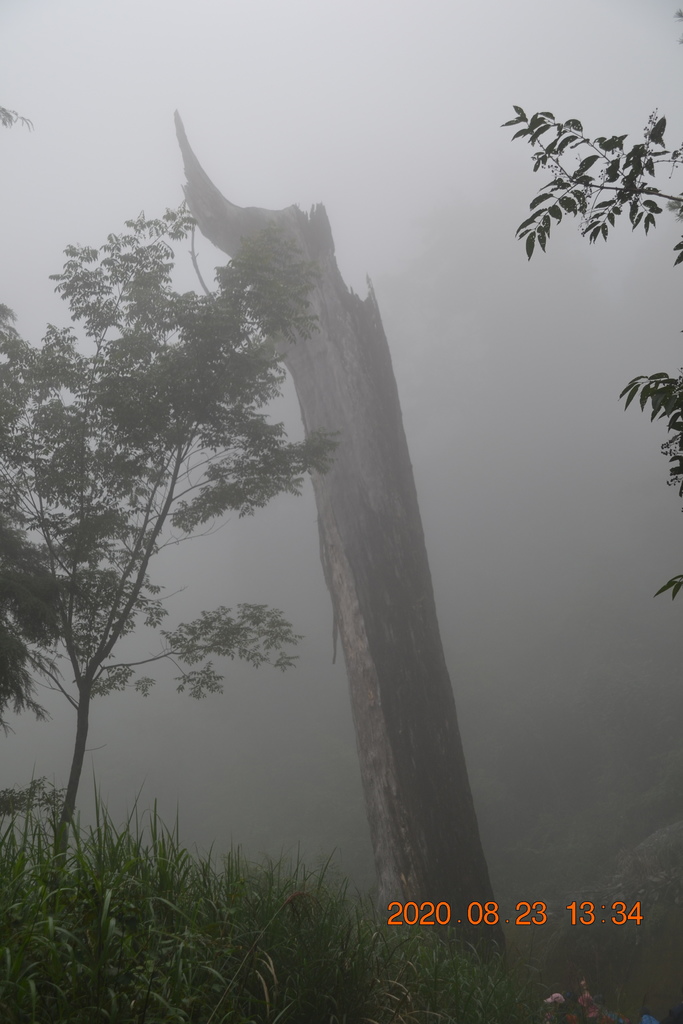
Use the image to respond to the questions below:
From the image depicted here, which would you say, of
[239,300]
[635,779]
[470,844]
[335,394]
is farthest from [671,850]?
[239,300]

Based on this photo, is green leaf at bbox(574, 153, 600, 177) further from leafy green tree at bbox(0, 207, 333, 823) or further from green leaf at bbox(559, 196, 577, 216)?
leafy green tree at bbox(0, 207, 333, 823)

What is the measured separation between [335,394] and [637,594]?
1208 centimetres

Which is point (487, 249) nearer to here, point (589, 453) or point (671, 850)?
point (589, 453)

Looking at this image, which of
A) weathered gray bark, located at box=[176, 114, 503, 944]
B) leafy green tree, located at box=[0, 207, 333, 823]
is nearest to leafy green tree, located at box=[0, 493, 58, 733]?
leafy green tree, located at box=[0, 207, 333, 823]

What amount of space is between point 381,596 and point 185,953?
198 inches

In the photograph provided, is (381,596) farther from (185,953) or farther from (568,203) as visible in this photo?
(568,203)
